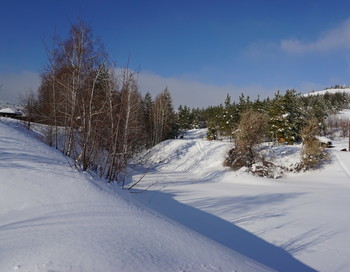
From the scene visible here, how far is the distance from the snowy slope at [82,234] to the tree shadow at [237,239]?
2.16 meters

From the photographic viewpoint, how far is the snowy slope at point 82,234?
2.52m

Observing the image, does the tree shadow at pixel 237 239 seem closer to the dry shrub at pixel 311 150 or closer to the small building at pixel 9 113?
the dry shrub at pixel 311 150

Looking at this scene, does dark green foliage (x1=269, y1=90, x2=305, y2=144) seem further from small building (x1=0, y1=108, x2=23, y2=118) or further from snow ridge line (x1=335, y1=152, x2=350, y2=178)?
small building (x1=0, y1=108, x2=23, y2=118)

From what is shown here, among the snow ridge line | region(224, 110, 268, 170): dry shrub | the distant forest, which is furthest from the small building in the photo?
the snow ridge line

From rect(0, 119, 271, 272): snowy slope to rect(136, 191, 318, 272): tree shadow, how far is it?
216 cm

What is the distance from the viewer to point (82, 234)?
311 cm

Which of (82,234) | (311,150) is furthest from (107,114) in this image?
(311,150)

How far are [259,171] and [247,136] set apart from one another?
3.27 m

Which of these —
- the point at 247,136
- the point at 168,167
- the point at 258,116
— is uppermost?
Result: the point at 258,116

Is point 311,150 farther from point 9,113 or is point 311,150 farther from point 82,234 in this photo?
point 9,113

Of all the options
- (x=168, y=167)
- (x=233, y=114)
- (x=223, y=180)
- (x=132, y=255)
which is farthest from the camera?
(x=233, y=114)

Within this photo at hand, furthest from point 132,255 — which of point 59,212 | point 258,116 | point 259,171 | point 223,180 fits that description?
point 258,116

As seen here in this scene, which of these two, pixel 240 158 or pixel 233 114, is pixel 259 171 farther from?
pixel 233 114

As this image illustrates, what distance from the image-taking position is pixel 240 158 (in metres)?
21.3
